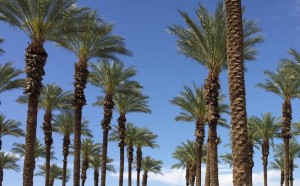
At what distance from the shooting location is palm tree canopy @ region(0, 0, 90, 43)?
24016 mm

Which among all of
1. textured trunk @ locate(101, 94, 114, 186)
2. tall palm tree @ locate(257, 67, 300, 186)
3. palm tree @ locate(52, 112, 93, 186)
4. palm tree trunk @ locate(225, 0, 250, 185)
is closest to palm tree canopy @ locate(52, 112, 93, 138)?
palm tree @ locate(52, 112, 93, 186)

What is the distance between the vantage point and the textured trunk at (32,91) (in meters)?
22.9

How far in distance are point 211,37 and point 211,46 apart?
623mm

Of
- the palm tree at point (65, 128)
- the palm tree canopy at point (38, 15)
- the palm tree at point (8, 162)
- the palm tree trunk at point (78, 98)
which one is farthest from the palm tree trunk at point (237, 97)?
the palm tree at point (8, 162)

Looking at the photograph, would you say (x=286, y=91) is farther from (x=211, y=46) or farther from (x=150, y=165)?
(x=150, y=165)

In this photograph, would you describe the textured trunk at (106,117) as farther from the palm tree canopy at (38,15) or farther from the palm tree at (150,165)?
the palm tree at (150,165)

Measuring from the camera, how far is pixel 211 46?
29.7 meters

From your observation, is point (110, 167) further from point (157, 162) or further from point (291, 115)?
point (291, 115)

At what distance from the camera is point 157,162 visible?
79125 mm

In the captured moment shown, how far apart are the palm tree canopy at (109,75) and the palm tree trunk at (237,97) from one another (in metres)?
24.6

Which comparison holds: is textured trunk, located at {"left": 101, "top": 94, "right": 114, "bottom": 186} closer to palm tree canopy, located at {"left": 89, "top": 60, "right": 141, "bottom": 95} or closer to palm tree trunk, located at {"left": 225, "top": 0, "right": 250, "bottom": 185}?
palm tree canopy, located at {"left": 89, "top": 60, "right": 141, "bottom": 95}

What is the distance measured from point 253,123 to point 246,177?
129 feet

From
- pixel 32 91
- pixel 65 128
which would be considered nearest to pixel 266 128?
pixel 65 128

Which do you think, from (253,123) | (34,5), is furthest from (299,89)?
(34,5)
